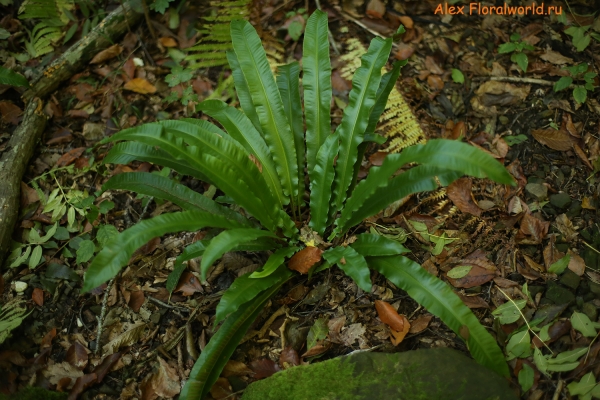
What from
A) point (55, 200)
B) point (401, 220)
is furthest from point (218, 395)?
point (55, 200)

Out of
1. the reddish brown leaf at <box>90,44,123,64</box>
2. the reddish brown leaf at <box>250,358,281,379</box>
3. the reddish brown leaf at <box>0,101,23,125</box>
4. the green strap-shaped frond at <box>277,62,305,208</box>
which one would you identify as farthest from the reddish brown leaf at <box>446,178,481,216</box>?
the reddish brown leaf at <box>0,101,23,125</box>

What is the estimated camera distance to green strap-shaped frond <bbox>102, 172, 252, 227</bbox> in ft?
7.17

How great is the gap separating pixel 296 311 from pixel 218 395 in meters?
0.51

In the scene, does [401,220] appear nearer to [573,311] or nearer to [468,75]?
[573,311]

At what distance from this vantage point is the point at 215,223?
1.98m

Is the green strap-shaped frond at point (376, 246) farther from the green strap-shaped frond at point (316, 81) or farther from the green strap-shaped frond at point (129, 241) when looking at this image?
the green strap-shaped frond at point (129, 241)

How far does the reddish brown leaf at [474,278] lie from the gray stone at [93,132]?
2276 mm

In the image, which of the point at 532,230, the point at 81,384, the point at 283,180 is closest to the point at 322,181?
the point at 283,180

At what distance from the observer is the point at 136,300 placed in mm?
2420

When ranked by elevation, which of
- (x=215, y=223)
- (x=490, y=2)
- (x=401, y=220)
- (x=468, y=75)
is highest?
(x=490, y=2)

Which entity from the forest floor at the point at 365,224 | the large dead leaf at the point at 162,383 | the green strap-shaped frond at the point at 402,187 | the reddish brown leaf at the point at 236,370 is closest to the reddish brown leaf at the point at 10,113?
the forest floor at the point at 365,224

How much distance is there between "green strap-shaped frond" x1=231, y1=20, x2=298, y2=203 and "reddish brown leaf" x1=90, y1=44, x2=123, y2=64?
1307 millimetres

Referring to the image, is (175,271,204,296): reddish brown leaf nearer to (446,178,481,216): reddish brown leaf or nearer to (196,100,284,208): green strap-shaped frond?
(196,100,284,208): green strap-shaped frond

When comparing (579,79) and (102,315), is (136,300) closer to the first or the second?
(102,315)
